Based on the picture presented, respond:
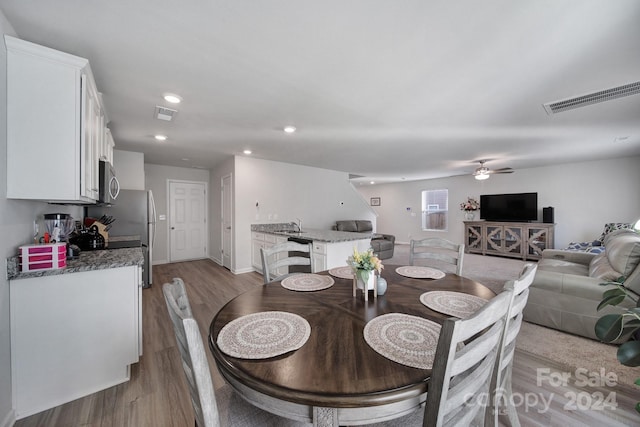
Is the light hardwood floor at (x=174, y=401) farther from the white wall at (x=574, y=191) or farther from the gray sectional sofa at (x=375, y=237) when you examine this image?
the white wall at (x=574, y=191)

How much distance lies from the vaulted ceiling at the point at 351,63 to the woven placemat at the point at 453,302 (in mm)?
1584

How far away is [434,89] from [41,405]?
374 cm

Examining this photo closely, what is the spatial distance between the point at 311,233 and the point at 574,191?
652 cm

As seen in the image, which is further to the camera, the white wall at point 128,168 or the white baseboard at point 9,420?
the white wall at point 128,168

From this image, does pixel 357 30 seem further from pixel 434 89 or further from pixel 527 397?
pixel 527 397

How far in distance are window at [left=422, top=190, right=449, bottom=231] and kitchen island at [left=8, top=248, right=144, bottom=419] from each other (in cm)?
834

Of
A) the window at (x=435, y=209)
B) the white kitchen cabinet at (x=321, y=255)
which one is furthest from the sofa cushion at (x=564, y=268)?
the window at (x=435, y=209)

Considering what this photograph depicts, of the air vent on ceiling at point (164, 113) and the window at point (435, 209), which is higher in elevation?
the air vent on ceiling at point (164, 113)

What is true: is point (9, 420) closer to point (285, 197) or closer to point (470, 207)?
point (285, 197)

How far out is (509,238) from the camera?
643cm

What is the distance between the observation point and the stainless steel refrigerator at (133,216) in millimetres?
3759

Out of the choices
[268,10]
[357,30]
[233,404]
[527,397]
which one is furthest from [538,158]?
[233,404]

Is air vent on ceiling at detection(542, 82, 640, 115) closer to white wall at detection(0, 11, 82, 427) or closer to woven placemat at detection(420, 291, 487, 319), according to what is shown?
woven placemat at detection(420, 291, 487, 319)

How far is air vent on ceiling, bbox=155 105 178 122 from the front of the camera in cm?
267
